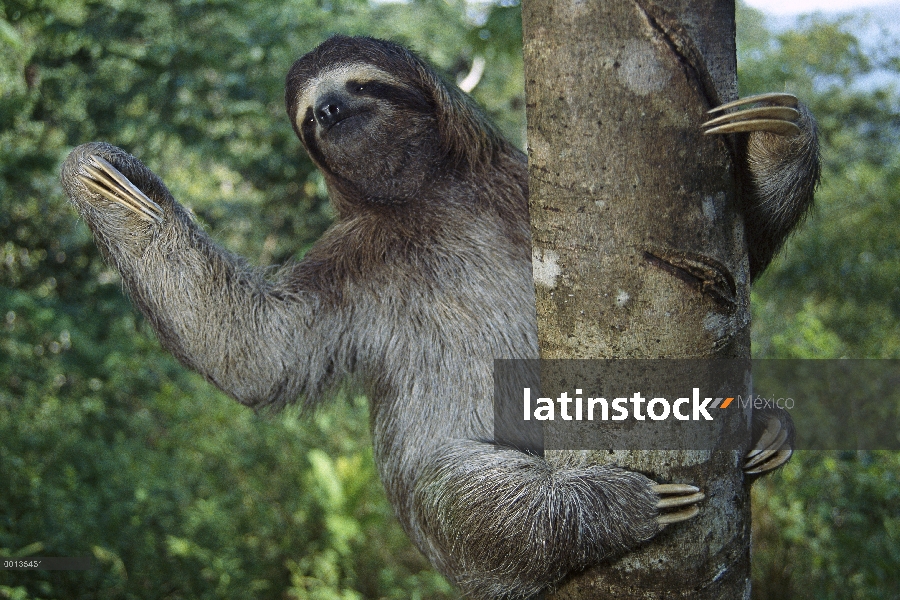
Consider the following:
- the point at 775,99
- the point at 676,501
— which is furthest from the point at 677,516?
the point at 775,99

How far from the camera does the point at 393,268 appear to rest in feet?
11.8

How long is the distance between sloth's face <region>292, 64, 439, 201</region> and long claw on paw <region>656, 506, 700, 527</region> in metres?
2.05

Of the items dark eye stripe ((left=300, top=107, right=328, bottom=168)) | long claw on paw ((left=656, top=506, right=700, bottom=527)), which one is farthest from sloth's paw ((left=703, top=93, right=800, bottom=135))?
dark eye stripe ((left=300, top=107, right=328, bottom=168))

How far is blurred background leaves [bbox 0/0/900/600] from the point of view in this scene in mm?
6059

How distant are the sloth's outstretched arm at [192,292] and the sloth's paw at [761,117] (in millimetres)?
2182

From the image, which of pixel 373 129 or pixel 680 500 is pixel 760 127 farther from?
pixel 373 129

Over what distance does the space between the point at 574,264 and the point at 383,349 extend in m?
1.71

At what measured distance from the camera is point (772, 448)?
299 centimetres

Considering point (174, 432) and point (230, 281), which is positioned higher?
point (230, 281)

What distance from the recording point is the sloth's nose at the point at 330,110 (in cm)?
352

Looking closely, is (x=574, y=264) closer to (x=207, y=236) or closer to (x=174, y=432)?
(x=207, y=236)

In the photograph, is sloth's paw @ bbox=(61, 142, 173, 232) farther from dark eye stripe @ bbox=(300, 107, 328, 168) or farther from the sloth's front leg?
the sloth's front leg

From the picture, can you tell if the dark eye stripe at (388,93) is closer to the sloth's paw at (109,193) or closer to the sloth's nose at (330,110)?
the sloth's nose at (330,110)

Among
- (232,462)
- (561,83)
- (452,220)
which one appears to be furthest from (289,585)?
(561,83)
